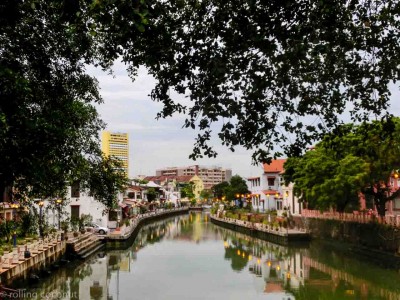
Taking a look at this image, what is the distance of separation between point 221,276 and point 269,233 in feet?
63.7

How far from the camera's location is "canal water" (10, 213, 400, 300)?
74.9 ft

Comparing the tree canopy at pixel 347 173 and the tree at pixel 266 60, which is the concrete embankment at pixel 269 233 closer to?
the tree canopy at pixel 347 173

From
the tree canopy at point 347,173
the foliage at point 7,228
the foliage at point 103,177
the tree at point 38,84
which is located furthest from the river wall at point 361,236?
the tree at point 38,84

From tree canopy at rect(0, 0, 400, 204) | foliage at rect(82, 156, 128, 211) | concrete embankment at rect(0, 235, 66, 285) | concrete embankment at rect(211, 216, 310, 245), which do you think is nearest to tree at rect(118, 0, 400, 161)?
tree canopy at rect(0, 0, 400, 204)

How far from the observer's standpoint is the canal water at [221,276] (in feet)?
74.9

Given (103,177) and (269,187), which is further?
(269,187)

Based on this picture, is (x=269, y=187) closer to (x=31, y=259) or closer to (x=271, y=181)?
(x=271, y=181)

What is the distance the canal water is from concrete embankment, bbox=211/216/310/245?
134cm

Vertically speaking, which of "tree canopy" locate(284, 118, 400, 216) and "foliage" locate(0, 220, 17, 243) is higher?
"tree canopy" locate(284, 118, 400, 216)

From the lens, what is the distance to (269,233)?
152 feet

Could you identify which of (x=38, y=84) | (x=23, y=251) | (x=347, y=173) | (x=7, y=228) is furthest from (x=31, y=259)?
(x=347, y=173)

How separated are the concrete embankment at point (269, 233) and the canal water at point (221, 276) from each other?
1342mm

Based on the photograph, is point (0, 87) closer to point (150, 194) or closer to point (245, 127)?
point (245, 127)

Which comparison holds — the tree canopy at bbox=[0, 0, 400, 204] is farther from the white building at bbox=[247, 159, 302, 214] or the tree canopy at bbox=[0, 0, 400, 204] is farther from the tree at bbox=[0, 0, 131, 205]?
the white building at bbox=[247, 159, 302, 214]
